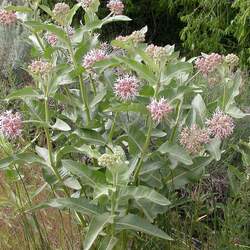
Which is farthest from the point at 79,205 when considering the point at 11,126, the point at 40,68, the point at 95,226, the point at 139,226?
the point at 40,68

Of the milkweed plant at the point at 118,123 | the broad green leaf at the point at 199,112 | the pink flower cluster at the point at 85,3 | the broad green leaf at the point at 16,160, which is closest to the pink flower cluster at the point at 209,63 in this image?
the milkweed plant at the point at 118,123

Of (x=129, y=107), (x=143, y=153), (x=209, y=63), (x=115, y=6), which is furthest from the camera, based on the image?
(x=115, y=6)

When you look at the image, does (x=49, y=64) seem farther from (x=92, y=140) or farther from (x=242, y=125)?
(x=242, y=125)

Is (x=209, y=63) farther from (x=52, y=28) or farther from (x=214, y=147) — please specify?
(x=52, y=28)

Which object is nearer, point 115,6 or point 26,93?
point 26,93

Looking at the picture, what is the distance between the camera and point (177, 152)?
1.99 m

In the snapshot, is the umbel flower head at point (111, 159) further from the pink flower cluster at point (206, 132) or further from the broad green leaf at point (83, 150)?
the pink flower cluster at point (206, 132)

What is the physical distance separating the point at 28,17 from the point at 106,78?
1.22ft

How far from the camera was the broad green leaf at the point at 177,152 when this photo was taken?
197 centimetres

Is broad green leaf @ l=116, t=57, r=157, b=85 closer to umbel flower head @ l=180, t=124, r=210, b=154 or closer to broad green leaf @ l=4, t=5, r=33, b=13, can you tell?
umbel flower head @ l=180, t=124, r=210, b=154

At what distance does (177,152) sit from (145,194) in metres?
0.19

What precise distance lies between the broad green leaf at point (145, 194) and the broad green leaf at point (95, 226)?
9 centimetres

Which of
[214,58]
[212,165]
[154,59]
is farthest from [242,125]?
[154,59]

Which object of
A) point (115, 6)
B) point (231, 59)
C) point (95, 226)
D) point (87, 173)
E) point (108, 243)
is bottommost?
point (108, 243)
